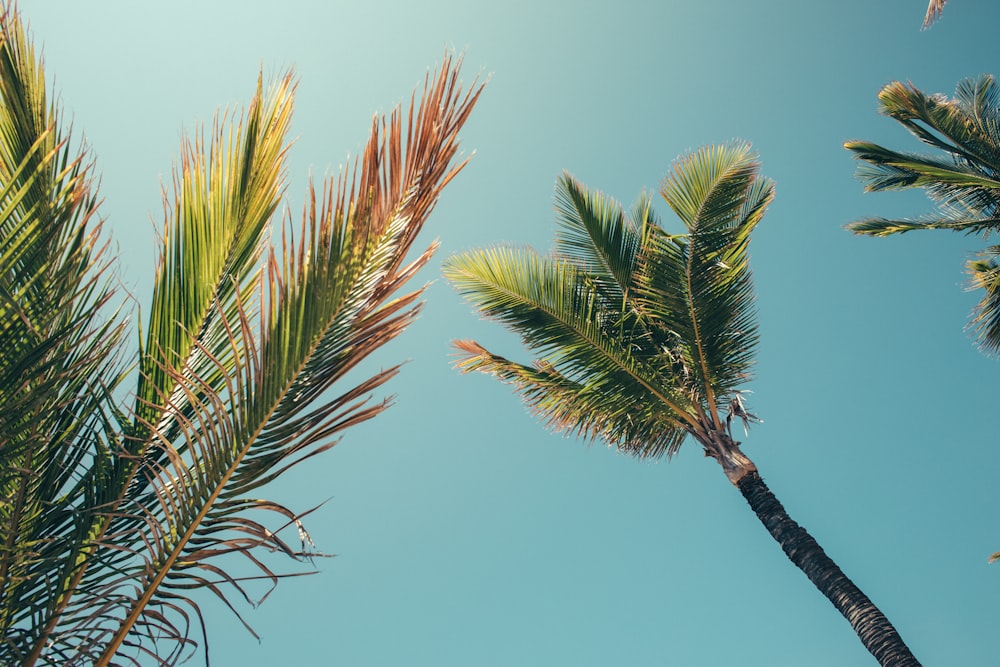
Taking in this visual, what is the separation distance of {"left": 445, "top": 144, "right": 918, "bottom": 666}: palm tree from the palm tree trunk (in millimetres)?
44

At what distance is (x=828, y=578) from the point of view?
7656 millimetres

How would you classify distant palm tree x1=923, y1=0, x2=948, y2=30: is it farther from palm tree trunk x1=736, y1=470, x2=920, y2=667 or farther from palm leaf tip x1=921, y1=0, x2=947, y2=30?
palm tree trunk x1=736, y1=470, x2=920, y2=667

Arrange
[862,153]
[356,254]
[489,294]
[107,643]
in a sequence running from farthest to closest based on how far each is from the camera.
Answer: [862,153]
[489,294]
[356,254]
[107,643]

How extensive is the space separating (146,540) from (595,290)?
27.2 ft

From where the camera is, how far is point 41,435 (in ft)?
7.65

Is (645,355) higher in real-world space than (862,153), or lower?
lower

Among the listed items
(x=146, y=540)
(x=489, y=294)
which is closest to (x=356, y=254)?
(x=146, y=540)

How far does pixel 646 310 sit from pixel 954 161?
5.18 metres

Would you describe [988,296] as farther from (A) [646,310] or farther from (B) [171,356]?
(B) [171,356]

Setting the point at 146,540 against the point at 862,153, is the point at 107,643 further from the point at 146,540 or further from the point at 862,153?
the point at 862,153

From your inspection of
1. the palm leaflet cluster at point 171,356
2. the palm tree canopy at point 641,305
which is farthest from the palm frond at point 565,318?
the palm leaflet cluster at point 171,356

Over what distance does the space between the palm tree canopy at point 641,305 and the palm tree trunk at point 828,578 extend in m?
1.08

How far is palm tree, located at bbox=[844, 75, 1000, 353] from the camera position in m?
10.4

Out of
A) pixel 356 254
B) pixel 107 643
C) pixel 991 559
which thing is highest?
pixel 356 254
